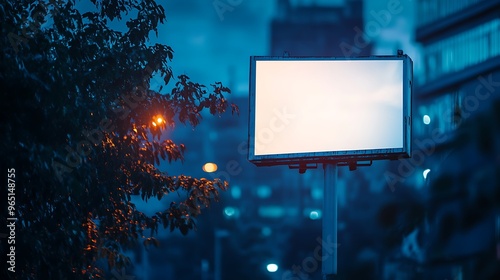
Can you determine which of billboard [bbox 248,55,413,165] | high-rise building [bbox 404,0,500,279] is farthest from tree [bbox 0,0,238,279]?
high-rise building [bbox 404,0,500,279]

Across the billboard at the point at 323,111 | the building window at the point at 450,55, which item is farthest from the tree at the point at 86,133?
the building window at the point at 450,55

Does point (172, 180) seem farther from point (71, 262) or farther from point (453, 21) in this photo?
point (453, 21)

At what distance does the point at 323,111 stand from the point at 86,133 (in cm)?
287

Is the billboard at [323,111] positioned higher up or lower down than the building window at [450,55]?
higher up

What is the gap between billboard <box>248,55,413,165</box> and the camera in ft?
37.4

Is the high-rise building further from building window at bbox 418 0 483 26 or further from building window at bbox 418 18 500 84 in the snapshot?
building window at bbox 418 18 500 84

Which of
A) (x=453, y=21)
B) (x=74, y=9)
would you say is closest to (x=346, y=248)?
(x=453, y=21)

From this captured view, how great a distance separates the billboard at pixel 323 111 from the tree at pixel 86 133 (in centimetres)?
203

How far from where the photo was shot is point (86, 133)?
35.6 feet

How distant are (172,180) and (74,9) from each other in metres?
2.84

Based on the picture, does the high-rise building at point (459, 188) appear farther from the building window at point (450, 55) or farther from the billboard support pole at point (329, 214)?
the billboard support pole at point (329, 214)

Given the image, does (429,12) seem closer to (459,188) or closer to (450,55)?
(450,55)

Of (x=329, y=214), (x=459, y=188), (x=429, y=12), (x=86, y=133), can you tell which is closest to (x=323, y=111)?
(x=329, y=214)

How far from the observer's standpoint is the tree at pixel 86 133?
8969 mm
